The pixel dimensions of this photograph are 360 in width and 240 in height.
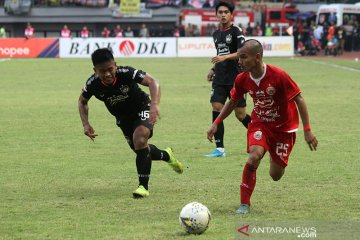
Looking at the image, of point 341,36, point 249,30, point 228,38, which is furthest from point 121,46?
point 228,38

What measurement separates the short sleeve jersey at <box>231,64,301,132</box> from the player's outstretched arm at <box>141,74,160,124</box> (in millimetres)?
837

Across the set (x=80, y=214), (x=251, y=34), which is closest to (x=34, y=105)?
(x=80, y=214)

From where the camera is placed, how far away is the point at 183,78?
3192 cm

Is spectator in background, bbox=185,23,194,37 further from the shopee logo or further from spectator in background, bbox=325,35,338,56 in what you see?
the shopee logo

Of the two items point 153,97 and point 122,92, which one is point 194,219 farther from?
point 122,92

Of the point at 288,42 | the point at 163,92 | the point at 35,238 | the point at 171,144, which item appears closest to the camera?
the point at 35,238

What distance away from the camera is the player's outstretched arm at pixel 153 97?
920 cm

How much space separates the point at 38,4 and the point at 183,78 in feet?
123

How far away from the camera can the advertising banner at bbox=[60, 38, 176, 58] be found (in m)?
49.6

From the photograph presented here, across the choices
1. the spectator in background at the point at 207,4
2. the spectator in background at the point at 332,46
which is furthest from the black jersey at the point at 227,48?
the spectator in background at the point at 207,4

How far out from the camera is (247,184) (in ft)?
28.3

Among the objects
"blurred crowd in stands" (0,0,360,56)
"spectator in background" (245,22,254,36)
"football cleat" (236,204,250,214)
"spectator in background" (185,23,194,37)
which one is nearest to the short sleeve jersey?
"football cleat" (236,204,250,214)

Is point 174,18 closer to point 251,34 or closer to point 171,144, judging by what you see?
point 251,34

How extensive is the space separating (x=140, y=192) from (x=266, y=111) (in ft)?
5.50
